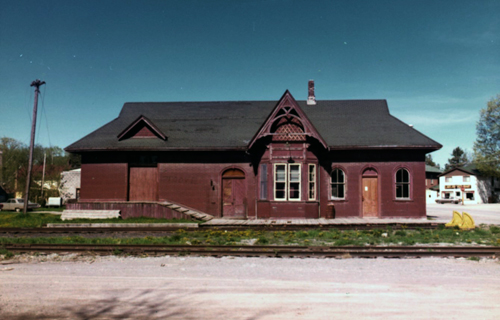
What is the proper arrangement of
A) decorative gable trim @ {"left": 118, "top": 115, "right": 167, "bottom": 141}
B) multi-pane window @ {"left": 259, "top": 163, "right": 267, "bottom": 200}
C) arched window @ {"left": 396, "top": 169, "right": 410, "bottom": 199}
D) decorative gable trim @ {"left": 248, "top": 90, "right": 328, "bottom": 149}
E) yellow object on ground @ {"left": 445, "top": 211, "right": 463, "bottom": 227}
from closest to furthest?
yellow object on ground @ {"left": 445, "top": 211, "right": 463, "bottom": 227}, decorative gable trim @ {"left": 248, "top": 90, "right": 328, "bottom": 149}, multi-pane window @ {"left": 259, "top": 163, "right": 267, "bottom": 200}, arched window @ {"left": 396, "top": 169, "right": 410, "bottom": 199}, decorative gable trim @ {"left": 118, "top": 115, "right": 167, "bottom": 141}

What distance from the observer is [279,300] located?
621cm

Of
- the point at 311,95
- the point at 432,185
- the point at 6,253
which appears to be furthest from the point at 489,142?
the point at 6,253

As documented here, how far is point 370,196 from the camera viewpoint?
2097 cm

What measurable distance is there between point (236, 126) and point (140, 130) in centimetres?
597

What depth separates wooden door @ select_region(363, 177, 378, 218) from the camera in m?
20.9

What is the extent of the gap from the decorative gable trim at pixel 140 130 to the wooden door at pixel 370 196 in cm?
1223

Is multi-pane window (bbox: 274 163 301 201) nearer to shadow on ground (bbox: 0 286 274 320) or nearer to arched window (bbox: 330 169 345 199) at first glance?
arched window (bbox: 330 169 345 199)

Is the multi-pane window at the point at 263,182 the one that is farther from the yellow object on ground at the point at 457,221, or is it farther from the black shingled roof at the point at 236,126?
the yellow object on ground at the point at 457,221

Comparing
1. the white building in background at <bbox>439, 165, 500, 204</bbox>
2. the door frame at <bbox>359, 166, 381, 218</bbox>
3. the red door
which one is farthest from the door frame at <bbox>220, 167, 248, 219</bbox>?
the white building in background at <bbox>439, 165, 500, 204</bbox>

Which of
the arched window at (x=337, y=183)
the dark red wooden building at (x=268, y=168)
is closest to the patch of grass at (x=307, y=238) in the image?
the dark red wooden building at (x=268, y=168)

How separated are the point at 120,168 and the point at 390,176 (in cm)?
1572

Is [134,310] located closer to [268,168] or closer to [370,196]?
[268,168]

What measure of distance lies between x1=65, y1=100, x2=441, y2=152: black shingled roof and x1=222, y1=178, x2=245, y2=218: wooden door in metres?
2.10

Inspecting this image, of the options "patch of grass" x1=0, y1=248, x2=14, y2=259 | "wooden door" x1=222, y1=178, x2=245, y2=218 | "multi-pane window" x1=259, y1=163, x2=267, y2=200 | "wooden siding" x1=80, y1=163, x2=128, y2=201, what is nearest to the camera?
"patch of grass" x1=0, y1=248, x2=14, y2=259
